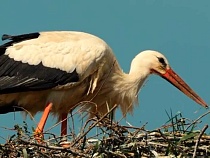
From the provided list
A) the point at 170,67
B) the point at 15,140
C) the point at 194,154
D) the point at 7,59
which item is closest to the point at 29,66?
the point at 7,59

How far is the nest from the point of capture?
21.5 feet

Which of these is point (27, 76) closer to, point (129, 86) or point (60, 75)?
point (60, 75)

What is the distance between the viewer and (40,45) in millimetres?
9469

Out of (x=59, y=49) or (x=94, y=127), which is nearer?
(x=94, y=127)

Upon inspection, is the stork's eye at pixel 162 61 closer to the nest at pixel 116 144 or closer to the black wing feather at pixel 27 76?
the black wing feather at pixel 27 76

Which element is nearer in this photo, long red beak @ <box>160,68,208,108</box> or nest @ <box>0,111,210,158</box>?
nest @ <box>0,111,210,158</box>

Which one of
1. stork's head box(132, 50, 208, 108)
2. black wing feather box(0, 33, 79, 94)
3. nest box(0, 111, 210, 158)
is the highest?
stork's head box(132, 50, 208, 108)

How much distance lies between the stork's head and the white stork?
278mm

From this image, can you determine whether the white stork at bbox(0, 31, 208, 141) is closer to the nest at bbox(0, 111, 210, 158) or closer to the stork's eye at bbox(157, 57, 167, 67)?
the stork's eye at bbox(157, 57, 167, 67)

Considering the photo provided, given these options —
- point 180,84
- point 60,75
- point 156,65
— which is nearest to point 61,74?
point 60,75

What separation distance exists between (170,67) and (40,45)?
62.5 inches

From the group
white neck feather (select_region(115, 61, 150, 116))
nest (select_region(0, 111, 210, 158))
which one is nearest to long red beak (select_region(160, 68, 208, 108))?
white neck feather (select_region(115, 61, 150, 116))

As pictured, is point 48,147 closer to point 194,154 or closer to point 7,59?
point 194,154

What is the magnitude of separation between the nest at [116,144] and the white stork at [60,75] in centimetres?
226
